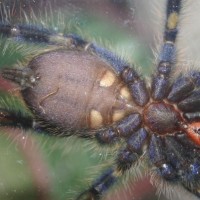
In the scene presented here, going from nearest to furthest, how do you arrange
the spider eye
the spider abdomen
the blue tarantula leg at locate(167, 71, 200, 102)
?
the spider abdomen, the spider eye, the blue tarantula leg at locate(167, 71, 200, 102)

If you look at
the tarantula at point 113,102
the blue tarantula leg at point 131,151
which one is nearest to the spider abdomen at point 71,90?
the tarantula at point 113,102

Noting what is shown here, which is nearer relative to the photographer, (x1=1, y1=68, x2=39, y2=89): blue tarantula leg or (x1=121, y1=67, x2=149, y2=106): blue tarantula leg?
(x1=1, y1=68, x2=39, y2=89): blue tarantula leg

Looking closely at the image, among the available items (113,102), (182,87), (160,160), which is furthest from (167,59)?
(160,160)

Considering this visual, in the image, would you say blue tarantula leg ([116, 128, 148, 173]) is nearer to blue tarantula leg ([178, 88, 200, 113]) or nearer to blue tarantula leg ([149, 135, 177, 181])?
blue tarantula leg ([149, 135, 177, 181])

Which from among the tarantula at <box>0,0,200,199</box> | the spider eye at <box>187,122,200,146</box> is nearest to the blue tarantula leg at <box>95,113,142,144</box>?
the tarantula at <box>0,0,200,199</box>

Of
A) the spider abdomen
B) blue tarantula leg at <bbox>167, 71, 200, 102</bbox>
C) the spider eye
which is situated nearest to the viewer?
the spider abdomen
